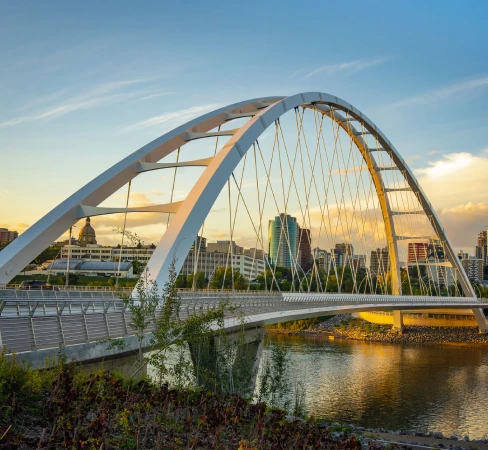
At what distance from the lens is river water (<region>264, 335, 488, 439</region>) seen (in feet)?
76.2

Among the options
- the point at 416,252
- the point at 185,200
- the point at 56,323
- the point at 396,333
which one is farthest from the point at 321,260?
the point at 56,323

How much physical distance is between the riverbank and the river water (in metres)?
6.36

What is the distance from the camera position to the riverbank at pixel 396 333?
58562mm

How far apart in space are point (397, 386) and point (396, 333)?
30163 millimetres

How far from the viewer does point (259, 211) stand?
28281 mm

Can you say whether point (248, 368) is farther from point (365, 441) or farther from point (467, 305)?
point (467, 305)

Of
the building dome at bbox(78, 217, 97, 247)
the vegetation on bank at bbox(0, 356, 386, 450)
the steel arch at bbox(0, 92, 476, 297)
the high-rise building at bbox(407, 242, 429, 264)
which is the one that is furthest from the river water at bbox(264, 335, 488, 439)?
the high-rise building at bbox(407, 242, 429, 264)

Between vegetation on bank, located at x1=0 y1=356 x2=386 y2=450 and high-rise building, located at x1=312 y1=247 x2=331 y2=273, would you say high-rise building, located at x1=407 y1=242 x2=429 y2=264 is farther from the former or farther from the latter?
vegetation on bank, located at x1=0 y1=356 x2=386 y2=450

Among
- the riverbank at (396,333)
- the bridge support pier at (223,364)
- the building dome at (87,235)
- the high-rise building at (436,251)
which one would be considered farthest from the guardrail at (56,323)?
the riverbank at (396,333)

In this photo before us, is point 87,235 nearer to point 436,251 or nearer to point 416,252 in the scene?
point 436,251

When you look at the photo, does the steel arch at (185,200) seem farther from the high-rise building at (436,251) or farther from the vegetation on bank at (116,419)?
the high-rise building at (436,251)

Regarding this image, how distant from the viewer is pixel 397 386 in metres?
31.5

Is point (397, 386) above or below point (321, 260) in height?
below

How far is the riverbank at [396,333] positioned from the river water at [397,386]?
20.9 ft
